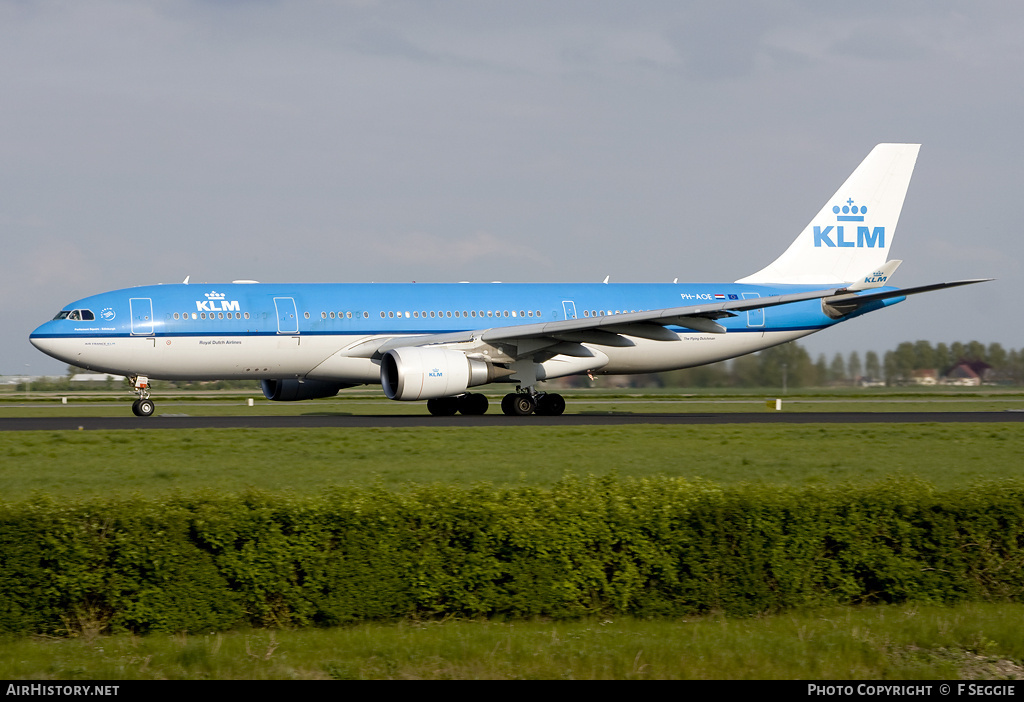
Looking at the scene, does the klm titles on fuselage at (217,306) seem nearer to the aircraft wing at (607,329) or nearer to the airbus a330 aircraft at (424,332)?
the airbus a330 aircraft at (424,332)

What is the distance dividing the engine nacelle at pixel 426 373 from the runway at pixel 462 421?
0.86m

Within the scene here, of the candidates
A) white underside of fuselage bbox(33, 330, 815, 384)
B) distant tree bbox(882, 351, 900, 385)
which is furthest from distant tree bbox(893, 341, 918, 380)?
white underside of fuselage bbox(33, 330, 815, 384)

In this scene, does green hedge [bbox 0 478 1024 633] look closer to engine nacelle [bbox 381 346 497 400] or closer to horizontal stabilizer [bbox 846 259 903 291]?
engine nacelle [bbox 381 346 497 400]

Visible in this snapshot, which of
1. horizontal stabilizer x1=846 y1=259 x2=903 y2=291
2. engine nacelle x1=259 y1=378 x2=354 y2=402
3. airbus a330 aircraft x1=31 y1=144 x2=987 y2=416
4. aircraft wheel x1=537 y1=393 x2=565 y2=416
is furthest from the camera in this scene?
horizontal stabilizer x1=846 y1=259 x2=903 y2=291

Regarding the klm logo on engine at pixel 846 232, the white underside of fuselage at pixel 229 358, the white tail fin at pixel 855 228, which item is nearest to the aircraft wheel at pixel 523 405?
the white underside of fuselage at pixel 229 358

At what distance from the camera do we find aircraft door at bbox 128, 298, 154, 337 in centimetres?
3027

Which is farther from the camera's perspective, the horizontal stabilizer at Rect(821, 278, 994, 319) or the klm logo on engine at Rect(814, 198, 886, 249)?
the klm logo on engine at Rect(814, 198, 886, 249)

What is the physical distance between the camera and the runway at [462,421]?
26.8 meters

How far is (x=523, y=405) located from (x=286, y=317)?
775cm

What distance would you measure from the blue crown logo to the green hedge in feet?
102

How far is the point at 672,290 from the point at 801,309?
467 centimetres

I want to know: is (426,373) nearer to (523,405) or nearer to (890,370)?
(523,405)
